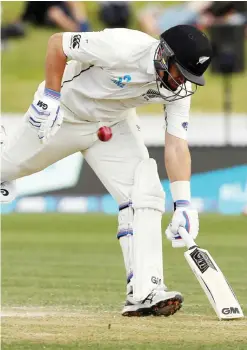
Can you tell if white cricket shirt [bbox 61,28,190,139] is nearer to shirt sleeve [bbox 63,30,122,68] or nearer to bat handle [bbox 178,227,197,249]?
shirt sleeve [bbox 63,30,122,68]

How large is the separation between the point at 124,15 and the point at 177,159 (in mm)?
13775

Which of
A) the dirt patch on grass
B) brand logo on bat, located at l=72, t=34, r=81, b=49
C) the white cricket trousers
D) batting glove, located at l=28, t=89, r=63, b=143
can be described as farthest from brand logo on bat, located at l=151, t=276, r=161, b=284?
brand logo on bat, located at l=72, t=34, r=81, b=49

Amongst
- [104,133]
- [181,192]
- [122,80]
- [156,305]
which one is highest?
[122,80]

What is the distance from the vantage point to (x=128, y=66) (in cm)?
646

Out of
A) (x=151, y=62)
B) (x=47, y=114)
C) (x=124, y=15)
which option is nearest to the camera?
(x=151, y=62)

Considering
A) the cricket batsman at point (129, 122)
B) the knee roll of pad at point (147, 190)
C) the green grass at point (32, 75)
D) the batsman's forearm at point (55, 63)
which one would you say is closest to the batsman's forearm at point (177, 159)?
the cricket batsman at point (129, 122)

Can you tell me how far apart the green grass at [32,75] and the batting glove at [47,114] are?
1297 centimetres

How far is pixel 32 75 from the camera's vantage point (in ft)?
68.5

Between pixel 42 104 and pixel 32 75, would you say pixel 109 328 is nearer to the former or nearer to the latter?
pixel 42 104

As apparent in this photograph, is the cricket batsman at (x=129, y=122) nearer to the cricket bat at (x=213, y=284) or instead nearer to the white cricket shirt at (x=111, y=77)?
the white cricket shirt at (x=111, y=77)

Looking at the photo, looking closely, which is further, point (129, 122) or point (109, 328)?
point (129, 122)

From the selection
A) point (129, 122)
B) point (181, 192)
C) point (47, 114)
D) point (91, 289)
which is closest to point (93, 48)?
point (47, 114)

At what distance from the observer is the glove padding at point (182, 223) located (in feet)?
21.7

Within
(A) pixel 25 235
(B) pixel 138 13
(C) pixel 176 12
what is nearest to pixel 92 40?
(A) pixel 25 235
